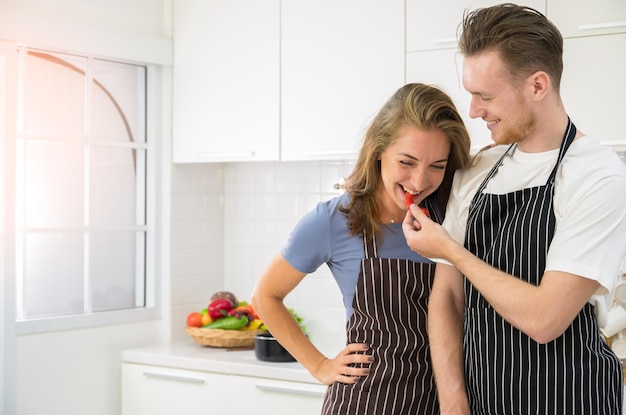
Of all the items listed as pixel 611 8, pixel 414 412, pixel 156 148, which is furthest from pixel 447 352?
pixel 156 148

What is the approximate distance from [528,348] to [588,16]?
1622 mm

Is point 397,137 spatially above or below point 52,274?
above

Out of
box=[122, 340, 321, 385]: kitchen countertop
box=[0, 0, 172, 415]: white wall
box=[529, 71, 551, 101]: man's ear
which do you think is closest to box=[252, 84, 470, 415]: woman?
box=[529, 71, 551, 101]: man's ear

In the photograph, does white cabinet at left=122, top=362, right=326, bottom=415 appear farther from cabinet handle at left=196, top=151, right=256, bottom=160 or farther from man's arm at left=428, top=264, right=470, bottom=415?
man's arm at left=428, top=264, right=470, bottom=415

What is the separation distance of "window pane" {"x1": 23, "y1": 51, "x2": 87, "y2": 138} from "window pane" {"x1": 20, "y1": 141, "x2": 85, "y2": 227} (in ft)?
0.23

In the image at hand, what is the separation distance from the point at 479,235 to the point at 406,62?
1590mm

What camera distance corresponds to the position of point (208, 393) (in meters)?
3.57

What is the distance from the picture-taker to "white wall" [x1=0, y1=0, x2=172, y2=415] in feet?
11.2

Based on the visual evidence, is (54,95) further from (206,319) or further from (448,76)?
(448,76)

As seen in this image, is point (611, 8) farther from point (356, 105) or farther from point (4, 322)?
point (4, 322)

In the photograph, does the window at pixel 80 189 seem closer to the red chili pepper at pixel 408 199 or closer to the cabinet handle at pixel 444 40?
the cabinet handle at pixel 444 40

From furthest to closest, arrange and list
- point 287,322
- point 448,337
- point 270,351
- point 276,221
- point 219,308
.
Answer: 1. point 276,221
2. point 219,308
3. point 270,351
4. point 287,322
5. point 448,337

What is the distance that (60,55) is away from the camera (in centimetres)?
365

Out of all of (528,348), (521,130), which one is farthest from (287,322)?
(521,130)
